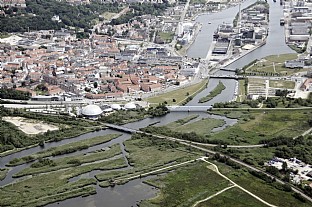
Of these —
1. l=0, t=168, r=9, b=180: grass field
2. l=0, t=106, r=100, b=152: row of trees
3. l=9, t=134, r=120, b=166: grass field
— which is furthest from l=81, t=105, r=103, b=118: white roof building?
l=0, t=168, r=9, b=180: grass field

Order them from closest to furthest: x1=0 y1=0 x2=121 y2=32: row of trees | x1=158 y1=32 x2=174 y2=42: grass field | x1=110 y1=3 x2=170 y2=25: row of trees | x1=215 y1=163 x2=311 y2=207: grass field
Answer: x1=215 y1=163 x2=311 y2=207: grass field
x1=158 y1=32 x2=174 y2=42: grass field
x1=0 y1=0 x2=121 y2=32: row of trees
x1=110 y1=3 x2=170 y2=25: row of trees

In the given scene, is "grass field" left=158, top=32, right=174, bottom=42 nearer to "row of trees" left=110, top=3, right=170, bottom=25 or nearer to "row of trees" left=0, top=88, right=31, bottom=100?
"row of trees" left=110, top=3, right=170, bottom=25

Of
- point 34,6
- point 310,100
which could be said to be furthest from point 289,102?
point 34,6

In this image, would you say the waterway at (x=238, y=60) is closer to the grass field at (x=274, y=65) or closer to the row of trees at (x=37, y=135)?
the grass field at (x=274, y=65)

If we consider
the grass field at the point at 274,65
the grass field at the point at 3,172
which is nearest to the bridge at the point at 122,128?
the grass field at the point at 3,172

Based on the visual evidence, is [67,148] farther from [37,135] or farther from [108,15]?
[108,15]

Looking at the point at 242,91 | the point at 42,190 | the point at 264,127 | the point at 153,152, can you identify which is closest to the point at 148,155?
the point at 153,152

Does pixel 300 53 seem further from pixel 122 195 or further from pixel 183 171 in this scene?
pixel 122 195
